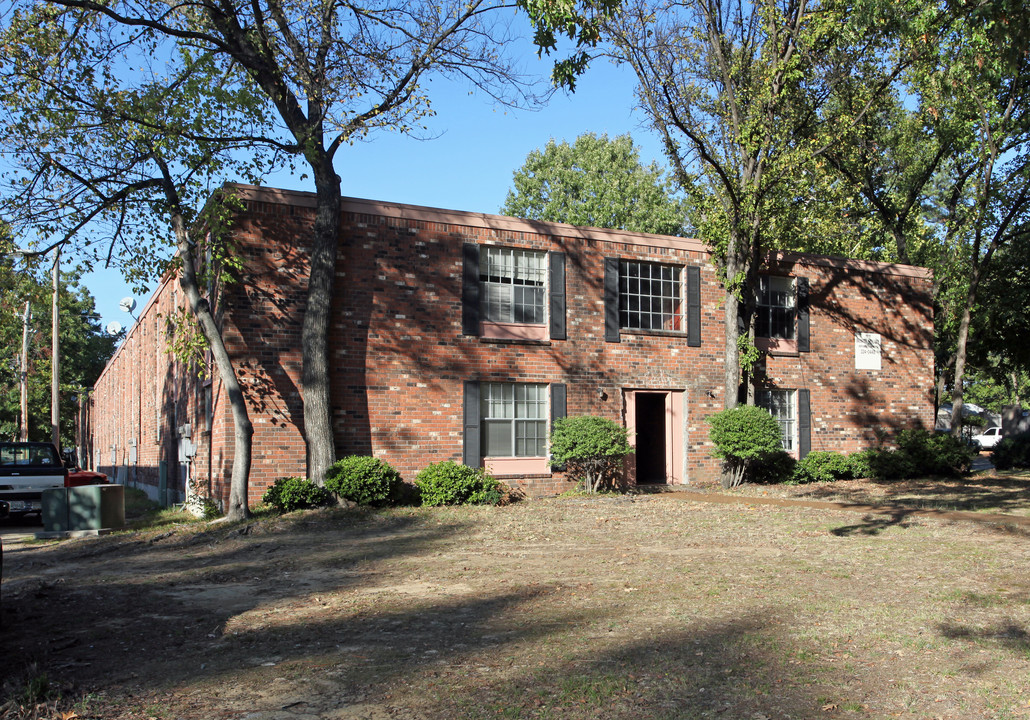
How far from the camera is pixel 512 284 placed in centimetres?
1878

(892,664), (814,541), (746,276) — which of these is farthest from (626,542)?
(746,276)

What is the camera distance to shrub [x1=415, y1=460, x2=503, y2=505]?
53.8ft

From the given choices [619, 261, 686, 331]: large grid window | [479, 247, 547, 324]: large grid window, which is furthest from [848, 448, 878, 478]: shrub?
[479, 247, 547, 324]: large grid window

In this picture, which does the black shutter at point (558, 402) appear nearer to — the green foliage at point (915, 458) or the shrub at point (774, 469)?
the shrub at point (774, 469)

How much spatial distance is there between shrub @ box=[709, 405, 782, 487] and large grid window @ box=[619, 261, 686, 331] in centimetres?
245

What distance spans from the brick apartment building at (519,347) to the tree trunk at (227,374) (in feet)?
2.45

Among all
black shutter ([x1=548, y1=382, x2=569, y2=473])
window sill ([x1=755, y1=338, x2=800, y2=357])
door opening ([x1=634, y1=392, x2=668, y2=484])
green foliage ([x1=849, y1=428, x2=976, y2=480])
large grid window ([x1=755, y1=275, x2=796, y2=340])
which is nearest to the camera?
black shutter ([x1=548, y1=382, x2=569, y2=473])

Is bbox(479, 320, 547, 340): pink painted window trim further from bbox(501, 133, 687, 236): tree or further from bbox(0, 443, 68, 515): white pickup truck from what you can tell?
bbox(501, 133, 687, 236): tree

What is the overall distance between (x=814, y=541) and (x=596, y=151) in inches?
1302

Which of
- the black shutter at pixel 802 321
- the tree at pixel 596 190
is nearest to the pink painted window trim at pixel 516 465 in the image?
the black shutter at pixel 802 321

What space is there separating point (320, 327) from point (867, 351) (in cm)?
1486

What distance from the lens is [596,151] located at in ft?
139

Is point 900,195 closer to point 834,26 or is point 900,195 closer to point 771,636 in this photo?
point 834,26

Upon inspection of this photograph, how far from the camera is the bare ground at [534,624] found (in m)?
5.19
